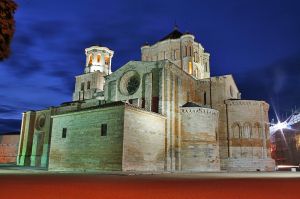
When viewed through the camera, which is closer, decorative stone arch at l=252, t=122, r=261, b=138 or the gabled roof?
decorative stone arch at l=252, t=122, r=261, b=138

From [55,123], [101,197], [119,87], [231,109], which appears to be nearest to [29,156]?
[55,123]

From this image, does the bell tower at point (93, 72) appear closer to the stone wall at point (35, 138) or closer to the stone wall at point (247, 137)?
the stone wall at point (35, 138)

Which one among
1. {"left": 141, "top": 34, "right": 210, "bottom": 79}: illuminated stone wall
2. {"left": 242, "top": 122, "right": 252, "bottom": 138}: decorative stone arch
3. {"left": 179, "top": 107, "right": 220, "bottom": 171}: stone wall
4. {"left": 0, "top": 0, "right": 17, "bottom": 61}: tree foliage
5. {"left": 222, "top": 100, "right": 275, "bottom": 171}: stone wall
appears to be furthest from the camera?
{"left": 141, "top": 34, "right": 210, "bottom": 79}: illuminated stone wall

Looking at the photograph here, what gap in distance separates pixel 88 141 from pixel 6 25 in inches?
709

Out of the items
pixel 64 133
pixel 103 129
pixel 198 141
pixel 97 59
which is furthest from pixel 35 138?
pixel 198 141

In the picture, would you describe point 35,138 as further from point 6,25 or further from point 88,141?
point 6,25

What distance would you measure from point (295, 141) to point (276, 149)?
6868 millimetres

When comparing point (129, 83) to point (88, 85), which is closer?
point (129, 83)

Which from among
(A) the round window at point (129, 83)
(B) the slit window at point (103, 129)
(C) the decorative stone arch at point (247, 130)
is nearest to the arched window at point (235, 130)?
(C) the decorative stone arch at point (247, 130)

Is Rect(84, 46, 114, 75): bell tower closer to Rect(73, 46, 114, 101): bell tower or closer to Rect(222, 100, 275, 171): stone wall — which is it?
Rect(73, 46, 114, 101): bell tower

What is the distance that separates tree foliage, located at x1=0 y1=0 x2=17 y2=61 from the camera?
4.96m

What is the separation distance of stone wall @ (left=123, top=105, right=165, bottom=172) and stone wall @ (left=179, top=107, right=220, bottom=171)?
2286 mm

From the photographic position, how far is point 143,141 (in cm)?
2202

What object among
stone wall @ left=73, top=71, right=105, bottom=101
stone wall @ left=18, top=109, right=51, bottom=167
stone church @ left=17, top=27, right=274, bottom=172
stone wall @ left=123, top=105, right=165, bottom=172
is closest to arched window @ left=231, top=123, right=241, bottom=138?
stone church @ left=17, top=27, right=274, bottom=172
